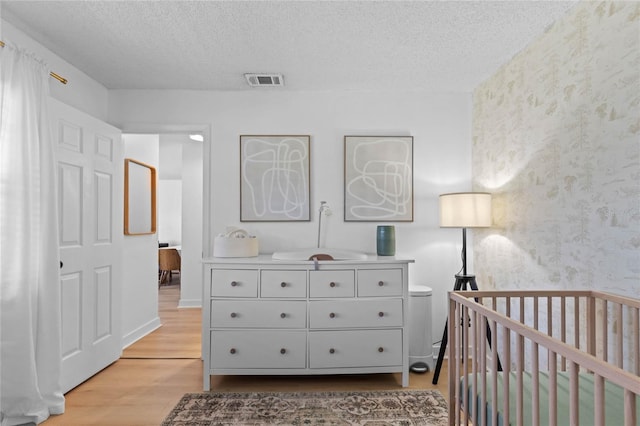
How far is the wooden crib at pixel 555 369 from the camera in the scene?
1.02 m

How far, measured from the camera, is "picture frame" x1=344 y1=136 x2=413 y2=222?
318 centimetres

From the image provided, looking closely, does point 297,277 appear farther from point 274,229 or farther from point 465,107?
point 465,107

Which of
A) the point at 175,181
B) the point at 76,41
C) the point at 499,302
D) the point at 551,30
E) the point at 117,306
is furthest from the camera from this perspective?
the point at 175,181

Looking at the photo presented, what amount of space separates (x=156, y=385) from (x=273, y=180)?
1.71 metres

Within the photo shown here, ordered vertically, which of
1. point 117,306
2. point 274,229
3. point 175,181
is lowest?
point 117,306

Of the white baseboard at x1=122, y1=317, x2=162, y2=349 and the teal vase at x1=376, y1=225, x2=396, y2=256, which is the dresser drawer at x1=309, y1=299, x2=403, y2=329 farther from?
the white baseboard at x1=122, y1=317, x2=162, y2=349

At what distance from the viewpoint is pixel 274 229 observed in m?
3.18

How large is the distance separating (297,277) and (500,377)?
1.40 m

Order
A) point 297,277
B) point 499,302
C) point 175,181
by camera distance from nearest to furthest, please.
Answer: point 297,277 < point 499,302 < point 175,181

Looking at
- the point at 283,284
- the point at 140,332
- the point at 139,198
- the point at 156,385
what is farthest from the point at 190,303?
the point at 283,284

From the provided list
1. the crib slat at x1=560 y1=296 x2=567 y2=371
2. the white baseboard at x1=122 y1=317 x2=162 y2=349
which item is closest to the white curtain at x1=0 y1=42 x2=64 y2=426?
the white baseboard at x1=122 y1=317 x2=162 y2=349

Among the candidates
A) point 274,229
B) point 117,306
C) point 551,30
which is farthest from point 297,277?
point 551,30

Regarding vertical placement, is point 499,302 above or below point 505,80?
below

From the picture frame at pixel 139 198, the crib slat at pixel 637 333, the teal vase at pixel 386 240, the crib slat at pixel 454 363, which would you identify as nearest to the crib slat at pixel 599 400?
the crib slat at pixel 454 363
